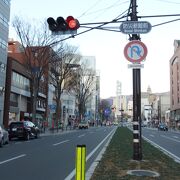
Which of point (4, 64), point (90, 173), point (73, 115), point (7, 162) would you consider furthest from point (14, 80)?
point (73, 115)

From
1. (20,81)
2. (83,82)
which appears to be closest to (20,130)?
(20,81)

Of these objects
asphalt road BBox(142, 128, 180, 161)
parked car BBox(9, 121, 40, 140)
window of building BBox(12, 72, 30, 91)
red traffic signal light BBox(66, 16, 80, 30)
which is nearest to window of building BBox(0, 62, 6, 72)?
window of building BBox(12, 72, 30, 91)

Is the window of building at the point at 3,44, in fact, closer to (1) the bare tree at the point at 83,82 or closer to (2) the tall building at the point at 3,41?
(2) the tall building at the point at 3,41

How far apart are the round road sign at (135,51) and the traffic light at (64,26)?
2.03 meters

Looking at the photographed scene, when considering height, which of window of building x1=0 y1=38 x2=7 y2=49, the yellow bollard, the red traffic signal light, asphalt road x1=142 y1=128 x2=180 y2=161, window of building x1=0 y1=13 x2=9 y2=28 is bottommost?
asphalt road x1=142 y1=128 x2=180 y2=161

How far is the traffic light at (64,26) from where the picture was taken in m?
13.1

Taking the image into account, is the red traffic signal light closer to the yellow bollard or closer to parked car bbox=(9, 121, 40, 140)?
the yellow bollard

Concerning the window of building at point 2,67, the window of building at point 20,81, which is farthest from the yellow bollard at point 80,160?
the window of building at point 20,81

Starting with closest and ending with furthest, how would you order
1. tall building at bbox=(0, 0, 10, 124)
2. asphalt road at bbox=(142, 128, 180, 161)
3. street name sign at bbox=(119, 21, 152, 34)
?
street name sign at bbox=(119, 21, 152, 34), asphalt road at bbox=(142, 128, 180, 161), tall building at bbox=(0, 0, 10, 124)

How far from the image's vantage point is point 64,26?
1317 centimetres

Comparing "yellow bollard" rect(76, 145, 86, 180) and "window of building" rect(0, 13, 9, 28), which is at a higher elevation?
"window of building" rect(0, 13, 9, 28)

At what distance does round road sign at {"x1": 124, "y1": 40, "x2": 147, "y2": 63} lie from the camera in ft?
41.6

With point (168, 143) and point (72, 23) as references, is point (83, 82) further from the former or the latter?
point (72, 23)

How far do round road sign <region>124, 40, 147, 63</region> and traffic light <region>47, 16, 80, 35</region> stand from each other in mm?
2032
